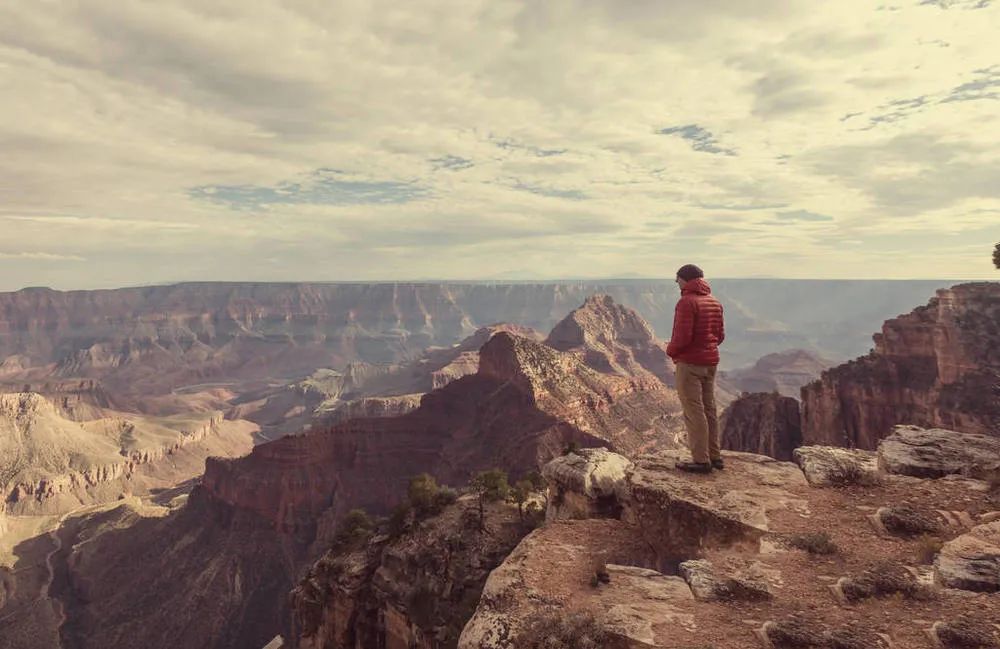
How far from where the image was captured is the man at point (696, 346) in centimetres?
1366

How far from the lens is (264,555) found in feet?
245

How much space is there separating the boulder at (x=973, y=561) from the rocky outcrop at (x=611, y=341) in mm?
130916

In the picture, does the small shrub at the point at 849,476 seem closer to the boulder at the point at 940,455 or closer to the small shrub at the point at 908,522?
the boulder at the point at 940,455

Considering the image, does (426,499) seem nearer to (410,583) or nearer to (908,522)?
(410,583)

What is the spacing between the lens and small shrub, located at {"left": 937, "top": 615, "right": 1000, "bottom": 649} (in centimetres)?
736

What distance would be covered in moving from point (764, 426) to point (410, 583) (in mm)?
56416

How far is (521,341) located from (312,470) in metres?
42.3

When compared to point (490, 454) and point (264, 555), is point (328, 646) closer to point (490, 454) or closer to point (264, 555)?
point (490, 454)

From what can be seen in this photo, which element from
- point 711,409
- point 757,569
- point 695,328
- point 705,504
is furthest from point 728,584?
point 695,328

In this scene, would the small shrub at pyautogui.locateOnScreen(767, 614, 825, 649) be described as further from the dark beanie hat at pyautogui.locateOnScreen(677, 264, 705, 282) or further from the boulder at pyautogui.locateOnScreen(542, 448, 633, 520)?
the boulder at pyautogui.locateOnScreen(542, 448, 633, 520)

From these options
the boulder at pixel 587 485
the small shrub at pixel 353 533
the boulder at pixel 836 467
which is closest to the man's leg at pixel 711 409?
the boulder at pixel 836 467

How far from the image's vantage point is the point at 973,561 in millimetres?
9383

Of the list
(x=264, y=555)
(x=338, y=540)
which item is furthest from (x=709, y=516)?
(x=264, y=555)

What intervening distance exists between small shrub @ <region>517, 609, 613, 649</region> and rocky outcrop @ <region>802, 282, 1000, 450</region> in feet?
181
